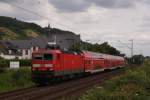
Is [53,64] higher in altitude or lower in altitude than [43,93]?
higher

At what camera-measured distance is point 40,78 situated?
122ft

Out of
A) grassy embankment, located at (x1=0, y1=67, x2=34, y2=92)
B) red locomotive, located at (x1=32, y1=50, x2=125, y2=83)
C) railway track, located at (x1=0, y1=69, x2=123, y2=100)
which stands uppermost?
red locomotive, located at (x1=32, y1=50, x2=125, y2=83)

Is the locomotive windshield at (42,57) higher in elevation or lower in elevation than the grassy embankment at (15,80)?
higher

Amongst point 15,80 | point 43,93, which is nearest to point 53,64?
point 15,80

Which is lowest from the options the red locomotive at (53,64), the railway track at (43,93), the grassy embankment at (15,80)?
the railway track at (43,93)

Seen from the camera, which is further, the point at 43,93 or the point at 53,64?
the point at 53,64

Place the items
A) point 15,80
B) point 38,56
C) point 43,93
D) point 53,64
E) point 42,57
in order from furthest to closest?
point 15,80 < point 38,56 < point 42,57 < point 53,64 < point 43,93

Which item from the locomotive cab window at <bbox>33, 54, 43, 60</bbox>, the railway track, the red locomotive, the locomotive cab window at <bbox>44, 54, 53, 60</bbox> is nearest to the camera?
the railway track

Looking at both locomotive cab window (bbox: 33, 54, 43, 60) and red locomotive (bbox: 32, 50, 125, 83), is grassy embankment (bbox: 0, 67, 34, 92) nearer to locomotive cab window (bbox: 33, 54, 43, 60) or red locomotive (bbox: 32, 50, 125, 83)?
red locomotive (bbox: 32, 50, 125, 83)

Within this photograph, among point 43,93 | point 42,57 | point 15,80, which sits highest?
point 42,57

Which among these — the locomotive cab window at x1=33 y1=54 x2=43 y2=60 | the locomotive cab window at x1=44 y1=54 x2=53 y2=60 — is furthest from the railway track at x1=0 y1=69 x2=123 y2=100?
the locomotive cab window at x1=33 y1=54 x2=43 y2=60

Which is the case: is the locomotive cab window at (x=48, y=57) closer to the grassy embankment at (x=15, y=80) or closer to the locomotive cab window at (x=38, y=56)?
the locomotive cab window at (x=38, y=56)

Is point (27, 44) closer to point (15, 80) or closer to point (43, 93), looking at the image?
point (15, 80)

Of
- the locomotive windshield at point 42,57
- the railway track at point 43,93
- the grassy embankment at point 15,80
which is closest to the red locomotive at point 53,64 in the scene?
the locomotive windshield at point 42,57
